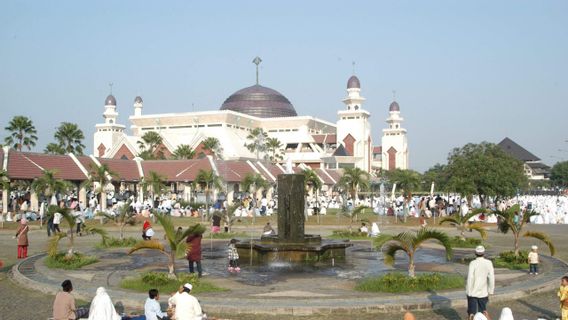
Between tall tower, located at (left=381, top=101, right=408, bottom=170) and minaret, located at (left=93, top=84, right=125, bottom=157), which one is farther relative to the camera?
tall tower, located at (left=381, top=101, right=408, bottom=170)

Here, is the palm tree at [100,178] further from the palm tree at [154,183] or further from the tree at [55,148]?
the tree at [55,148]

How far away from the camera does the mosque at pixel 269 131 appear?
315 feet

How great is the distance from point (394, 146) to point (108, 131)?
61.3 metres

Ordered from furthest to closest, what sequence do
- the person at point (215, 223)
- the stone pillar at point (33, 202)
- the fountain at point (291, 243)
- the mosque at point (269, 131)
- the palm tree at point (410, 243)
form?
the mosque at point (269, 131) → the stone pillar at point (33, 202) → the person at point (215, 223) → the fountain at point (291, 243) → the palm tree at point (410, 243)

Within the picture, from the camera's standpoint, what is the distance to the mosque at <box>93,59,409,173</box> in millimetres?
95875

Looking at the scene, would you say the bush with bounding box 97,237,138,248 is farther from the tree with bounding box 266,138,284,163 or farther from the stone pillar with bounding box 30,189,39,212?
the tree with bounding box 266,138,284,163

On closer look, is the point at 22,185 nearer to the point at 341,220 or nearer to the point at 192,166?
the point at 192,166

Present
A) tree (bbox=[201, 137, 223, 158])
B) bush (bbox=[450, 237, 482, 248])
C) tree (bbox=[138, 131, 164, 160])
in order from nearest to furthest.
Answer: bush (bbox=[450, 237, 482, 248]) < tree (bbox=[201, 137, 223, 158]) < tree (bbox=[138, 131, 164, 160])

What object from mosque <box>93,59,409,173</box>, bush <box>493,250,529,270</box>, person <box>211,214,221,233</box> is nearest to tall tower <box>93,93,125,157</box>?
mosque <box>93,59,409,173</box>

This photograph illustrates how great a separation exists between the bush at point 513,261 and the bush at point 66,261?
1196cm

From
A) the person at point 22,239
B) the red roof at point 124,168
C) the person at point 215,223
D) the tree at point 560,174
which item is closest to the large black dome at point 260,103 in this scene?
the tree at point 560,174

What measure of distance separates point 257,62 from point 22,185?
279ft

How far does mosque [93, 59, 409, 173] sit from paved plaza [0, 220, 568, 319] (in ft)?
235

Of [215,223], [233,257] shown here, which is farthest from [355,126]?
[233,257]
